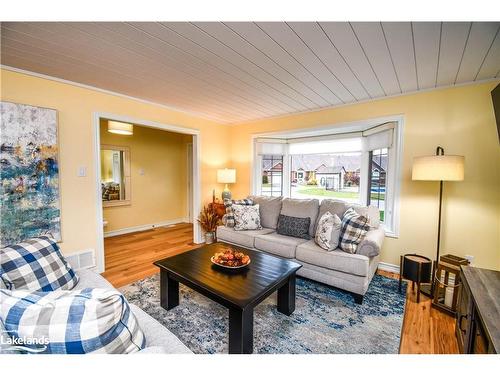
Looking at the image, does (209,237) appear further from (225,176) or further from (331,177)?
(331,177)

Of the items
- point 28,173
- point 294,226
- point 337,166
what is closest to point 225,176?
point 294,226

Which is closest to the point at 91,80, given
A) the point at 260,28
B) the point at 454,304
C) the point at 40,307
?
the point at 260,28

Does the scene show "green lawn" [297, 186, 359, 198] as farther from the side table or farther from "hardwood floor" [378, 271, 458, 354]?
"hardwood floor" [378, 271, 458, 354]

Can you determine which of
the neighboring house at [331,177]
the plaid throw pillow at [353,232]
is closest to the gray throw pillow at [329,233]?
the plaid throw pillow at [353,232]

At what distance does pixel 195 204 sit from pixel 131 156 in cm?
192

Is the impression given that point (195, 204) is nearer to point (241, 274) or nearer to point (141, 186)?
point (141, 186)

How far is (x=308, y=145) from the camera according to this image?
4328mm

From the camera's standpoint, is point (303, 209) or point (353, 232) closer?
point (353, 232)

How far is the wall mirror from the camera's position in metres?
4.42

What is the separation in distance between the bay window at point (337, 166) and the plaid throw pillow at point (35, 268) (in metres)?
3.22

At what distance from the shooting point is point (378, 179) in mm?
3363

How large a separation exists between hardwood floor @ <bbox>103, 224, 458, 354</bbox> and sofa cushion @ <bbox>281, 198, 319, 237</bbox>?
1133 mm

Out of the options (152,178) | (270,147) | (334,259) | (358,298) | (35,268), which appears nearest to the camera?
(35,268)
